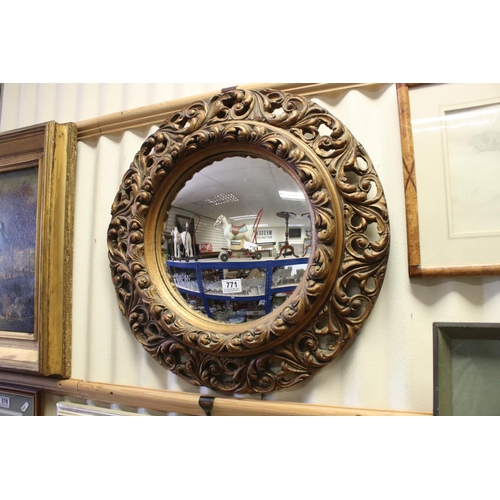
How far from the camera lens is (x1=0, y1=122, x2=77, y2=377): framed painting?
89 cm

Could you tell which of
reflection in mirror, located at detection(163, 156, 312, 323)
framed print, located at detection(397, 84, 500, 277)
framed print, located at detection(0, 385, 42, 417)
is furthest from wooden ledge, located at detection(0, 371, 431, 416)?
framed print, located at detection(397, 84, 500, 277)

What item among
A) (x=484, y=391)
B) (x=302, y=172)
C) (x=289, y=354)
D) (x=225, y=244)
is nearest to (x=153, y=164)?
(x=225, y=244)

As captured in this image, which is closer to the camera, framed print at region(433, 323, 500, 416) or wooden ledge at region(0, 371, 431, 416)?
framed print at region(433, 323, 500, 416)

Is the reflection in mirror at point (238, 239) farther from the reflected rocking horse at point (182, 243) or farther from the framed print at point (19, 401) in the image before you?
the framed print at point (19, 401)

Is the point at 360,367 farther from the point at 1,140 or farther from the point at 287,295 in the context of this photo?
the point at 1,140

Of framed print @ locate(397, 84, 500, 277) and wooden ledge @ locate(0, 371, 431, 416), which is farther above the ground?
framed print @ locate(397, 84, 500, 277)

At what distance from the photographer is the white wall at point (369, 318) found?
2.10 feet

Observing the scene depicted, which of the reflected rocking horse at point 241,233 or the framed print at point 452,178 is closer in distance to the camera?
the framed print at point 452,178

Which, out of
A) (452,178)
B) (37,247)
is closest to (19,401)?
(37,247)

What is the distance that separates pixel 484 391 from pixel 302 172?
0.52 m

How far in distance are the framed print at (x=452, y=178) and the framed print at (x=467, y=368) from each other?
0.12 metres

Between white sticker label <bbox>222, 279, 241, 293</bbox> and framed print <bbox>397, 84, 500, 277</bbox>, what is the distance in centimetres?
37

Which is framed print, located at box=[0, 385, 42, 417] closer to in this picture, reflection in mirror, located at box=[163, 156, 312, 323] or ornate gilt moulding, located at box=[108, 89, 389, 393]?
ornate gilt moulding, located at box=[108, 89, 389, 393]

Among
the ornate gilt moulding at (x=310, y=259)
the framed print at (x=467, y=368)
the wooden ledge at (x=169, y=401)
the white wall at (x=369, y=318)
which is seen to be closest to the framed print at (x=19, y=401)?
→ the wooden ledge at (x=169, y=401)
